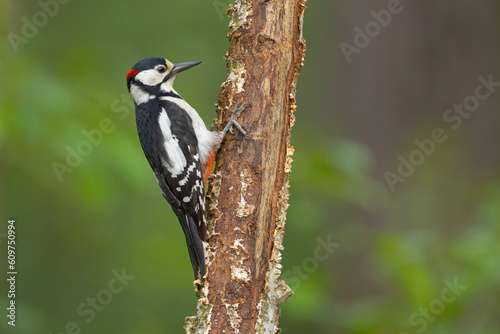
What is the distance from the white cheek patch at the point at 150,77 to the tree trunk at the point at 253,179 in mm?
896

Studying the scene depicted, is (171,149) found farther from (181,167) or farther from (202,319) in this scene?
(202,319)

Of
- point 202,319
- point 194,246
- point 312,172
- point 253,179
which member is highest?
point 312,172

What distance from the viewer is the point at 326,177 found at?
3.63 metres

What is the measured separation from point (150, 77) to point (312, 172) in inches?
48.2

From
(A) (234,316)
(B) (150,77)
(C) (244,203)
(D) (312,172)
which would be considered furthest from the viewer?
(D) (312,172)

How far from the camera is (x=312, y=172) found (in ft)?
12.0

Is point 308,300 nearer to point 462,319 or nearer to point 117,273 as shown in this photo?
point 462,319

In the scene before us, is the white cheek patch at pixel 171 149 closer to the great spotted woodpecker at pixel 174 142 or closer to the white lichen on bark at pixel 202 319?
the great spotted woodpecker at pixel 174 142

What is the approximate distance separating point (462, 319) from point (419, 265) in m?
0.54

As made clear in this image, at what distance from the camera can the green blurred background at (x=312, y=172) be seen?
3281 millimetres

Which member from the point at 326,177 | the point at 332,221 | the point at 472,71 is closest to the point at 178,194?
the point at 326,177

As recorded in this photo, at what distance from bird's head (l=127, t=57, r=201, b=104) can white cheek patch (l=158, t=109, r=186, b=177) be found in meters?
0.30

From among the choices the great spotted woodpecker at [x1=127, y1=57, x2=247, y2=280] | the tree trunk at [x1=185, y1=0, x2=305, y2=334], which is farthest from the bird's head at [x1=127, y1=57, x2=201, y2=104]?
the tree trunk at [x1=185, y1=0, x2=305, y2=334]

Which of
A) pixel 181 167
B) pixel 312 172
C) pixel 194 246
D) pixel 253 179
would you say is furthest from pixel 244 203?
pixel 312 172
